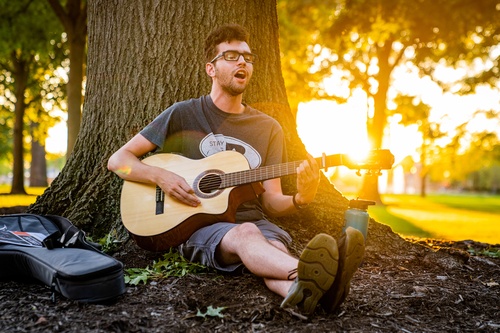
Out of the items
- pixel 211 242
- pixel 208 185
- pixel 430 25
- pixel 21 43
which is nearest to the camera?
pixel 211 242

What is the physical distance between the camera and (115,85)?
4438mm

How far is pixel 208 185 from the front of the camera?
11.1ft

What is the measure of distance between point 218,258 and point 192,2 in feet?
7.94

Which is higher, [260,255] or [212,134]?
[212,134]

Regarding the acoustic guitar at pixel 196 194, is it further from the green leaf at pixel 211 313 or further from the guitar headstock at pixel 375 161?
the green leaf at pixel 211 313

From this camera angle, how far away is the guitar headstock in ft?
9.66

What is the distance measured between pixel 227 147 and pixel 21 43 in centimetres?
1115

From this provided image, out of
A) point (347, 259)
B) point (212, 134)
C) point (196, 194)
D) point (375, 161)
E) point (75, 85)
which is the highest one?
point (75, 85)

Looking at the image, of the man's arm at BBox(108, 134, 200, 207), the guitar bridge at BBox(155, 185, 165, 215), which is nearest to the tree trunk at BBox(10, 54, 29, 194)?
the man's arm at BBox(108, 134, 200, 207)

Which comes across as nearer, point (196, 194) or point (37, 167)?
point (196, 194)

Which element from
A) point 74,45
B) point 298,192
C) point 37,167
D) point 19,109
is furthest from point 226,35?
point 37,167

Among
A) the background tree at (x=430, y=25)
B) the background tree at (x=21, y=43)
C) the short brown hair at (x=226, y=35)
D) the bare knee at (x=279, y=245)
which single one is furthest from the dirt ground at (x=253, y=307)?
the background tree at (x=21, y=43)

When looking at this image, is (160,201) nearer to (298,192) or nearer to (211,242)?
(211,242)

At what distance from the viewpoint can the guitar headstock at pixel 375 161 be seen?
116 inches
